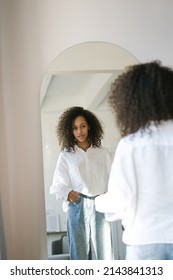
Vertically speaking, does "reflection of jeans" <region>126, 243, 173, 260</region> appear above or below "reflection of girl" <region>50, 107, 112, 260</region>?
below

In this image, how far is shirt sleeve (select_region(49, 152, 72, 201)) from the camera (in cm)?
124

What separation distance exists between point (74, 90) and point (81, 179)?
346 mm

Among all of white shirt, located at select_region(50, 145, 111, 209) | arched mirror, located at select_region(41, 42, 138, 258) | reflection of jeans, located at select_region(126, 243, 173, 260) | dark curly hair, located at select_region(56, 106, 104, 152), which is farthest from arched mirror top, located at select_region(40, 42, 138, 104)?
reflection of jeans, located at select_region(126, 243, 173, 260)

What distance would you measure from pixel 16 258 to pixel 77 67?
31.3 inches

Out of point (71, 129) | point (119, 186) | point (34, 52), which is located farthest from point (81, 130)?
point (34, 52)

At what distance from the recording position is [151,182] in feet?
3.54

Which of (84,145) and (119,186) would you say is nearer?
(119,186)

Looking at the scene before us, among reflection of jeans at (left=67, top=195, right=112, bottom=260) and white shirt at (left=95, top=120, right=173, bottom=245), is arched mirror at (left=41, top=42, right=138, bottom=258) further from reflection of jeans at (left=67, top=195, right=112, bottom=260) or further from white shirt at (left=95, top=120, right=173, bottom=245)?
white shirt at (left=95, top=120, right=173, bottom=245)

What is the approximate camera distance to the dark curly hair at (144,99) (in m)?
1.10

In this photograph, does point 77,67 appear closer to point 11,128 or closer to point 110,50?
point 110,50

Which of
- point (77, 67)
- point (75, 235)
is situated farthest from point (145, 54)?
point (75, 235)

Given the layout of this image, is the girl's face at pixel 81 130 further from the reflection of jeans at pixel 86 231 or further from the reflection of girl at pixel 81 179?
the reflection of jeans at pixel 86 231

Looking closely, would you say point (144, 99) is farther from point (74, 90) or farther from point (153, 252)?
point (153, 252)

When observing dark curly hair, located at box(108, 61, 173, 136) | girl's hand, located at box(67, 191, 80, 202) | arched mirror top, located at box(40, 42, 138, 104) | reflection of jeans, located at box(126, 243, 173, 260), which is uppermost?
arched mirror top, located at box(40, 42, 138, 104)
